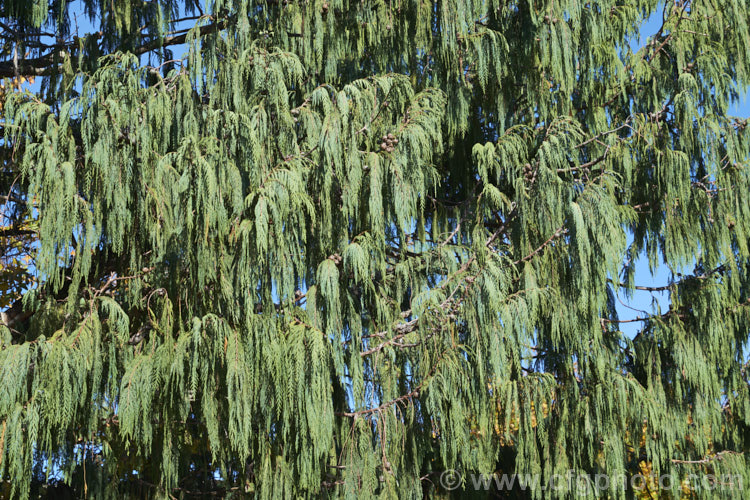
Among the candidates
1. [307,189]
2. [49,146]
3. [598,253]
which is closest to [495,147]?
[598,253]

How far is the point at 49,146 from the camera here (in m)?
2.85

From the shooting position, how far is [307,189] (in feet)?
10.9

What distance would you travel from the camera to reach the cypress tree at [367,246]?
112 inches

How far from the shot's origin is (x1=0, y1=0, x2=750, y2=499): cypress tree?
2846 mm

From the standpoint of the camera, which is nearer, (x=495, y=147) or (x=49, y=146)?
(x=49, y=146)

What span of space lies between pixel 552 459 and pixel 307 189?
1.73 metres

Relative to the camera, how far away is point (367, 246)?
3295 millimetres

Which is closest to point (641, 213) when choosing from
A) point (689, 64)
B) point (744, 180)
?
point (744, 180)

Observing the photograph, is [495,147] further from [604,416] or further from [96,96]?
[96,96]

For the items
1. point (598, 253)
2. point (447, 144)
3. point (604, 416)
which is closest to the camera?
point (598, 253)

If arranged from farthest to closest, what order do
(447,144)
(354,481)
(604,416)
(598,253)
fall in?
(447,144) < (604,416) < (598,253) < (354,481)

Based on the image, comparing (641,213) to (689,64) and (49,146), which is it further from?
(49,146)

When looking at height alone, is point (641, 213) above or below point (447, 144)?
below

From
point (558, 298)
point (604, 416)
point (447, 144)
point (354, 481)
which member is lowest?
point (354, 481)
